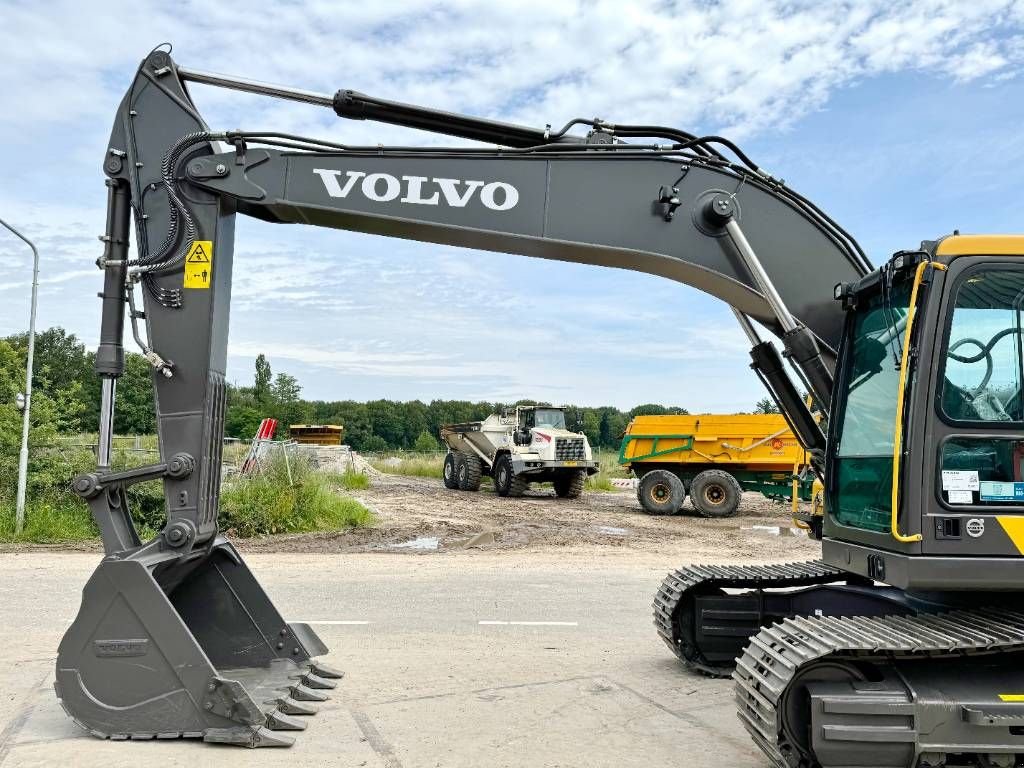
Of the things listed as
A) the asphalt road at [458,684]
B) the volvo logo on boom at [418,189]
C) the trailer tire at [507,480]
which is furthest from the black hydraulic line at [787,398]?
the trailer tire at [507,480]

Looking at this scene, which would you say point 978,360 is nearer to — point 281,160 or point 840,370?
point 840,370

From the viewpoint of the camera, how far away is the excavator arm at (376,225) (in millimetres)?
5715

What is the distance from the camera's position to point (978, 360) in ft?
15.6

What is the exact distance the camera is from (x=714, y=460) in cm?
2219

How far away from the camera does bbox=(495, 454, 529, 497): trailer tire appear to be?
2686cm

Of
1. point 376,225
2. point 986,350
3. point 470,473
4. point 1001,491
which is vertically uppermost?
point 376,225

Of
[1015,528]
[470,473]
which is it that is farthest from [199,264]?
[470,473]

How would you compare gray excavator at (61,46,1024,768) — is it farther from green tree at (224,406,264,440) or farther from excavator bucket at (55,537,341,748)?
green tree at (224,406,264,440)

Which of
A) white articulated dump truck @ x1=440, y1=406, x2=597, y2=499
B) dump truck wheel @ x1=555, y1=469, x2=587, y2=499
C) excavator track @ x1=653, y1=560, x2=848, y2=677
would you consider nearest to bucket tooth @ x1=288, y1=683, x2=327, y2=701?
excavator track @ x1=653, y1=560, x2=848, y2=677

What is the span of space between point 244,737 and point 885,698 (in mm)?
3180

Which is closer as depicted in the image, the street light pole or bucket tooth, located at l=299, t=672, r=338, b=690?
bucket tooth, located at l=299, t=672, r=338, b=690

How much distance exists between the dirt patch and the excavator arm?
9.08 m

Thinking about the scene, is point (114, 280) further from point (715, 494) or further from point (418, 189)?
point (715, 494)

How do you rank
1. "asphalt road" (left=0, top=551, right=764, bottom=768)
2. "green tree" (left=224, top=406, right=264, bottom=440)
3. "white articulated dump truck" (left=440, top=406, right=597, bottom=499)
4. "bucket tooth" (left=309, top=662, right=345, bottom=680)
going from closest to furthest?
"asphalt road" (left=0, top=551, right=764, bottom=768) < "bucket tooth" (left=309, top=662, right=345, bottom=680) < "white articulated dump truck" (left=440, top=406, right=597, bottom=499) < "green tree" (left=224, top=406, right=264, bottom=440)
